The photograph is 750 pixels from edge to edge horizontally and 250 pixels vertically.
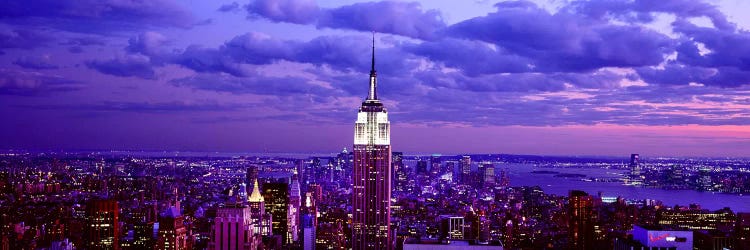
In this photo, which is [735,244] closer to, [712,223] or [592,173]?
[712,223]

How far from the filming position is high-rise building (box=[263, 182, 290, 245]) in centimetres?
3603

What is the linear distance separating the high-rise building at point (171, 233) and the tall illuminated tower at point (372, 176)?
6428mm

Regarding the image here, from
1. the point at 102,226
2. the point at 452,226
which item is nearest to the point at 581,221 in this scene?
the point at 452,226

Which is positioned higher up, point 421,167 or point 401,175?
point 421,167

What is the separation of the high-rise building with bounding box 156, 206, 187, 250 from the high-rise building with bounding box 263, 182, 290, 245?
5.62 metres

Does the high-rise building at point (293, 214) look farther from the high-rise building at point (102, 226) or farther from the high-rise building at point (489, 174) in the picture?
the high-rise building at point (489, 174)

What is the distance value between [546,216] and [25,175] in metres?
23.6

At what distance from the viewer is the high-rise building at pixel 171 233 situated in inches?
1125

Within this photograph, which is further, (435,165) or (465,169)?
(465,169)

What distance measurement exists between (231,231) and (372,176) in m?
6.94

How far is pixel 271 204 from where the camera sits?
37969mm

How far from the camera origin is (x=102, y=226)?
96.5 feet

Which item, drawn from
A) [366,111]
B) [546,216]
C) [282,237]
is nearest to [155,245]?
[282,237]

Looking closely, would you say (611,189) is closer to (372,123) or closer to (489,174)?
(489,174)
